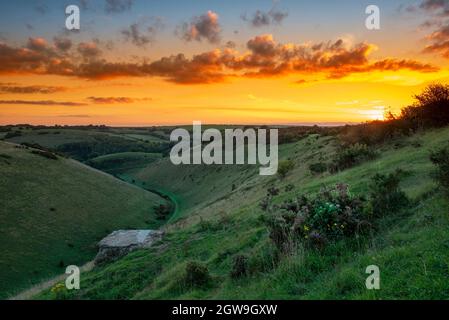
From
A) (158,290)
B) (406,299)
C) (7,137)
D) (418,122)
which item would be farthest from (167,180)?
(7,137)

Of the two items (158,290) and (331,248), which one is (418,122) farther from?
(158,290)

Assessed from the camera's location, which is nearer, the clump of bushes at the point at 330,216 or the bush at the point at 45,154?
the clump of bushes at the point at 330,216

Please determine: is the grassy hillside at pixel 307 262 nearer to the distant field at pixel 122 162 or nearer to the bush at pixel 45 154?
the bush at pixel 45 154

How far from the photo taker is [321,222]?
12586 mm

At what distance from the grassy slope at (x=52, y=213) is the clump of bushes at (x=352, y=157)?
26669mm

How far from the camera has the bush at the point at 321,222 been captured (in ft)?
39.8

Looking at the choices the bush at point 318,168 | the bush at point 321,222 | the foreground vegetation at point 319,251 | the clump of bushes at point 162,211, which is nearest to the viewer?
the foreground vegetation at point 319,251

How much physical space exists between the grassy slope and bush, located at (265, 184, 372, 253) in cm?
2627

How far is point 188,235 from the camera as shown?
21422 millimetres

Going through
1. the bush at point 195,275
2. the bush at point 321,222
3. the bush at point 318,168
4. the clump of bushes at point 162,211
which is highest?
the bush at point 318,168

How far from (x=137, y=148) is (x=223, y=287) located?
192m

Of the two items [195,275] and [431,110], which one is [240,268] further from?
[431,110]

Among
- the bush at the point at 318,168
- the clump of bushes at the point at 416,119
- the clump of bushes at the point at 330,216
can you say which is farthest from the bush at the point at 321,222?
the clump of bushes at the point at 416,119

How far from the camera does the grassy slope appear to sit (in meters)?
37.0
